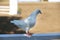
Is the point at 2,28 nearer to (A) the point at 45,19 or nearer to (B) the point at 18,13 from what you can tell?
(B) the point at 18,13

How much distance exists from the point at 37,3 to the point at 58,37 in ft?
1.61

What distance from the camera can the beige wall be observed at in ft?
4.51

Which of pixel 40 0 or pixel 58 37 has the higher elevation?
pixel 40 0

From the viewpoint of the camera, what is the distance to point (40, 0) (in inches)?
52.8

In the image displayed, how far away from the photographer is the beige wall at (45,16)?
54.1 inches

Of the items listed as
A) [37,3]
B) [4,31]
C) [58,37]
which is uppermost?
[37,3]

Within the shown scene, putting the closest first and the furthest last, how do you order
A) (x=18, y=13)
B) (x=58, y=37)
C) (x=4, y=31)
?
1. (x=58, y=37)
2. (x=18, y=13)
3. (x=4, y=31)

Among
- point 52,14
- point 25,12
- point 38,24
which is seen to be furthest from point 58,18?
point 25,12

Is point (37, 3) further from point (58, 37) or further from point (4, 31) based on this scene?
point (58, 37)

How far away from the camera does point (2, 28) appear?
1.40 meters

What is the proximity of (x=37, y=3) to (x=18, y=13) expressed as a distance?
207 millimetres

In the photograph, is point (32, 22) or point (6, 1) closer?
point (32, 22)

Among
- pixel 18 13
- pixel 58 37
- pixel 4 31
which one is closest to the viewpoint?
pixel 58 37

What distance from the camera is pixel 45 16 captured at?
141 centimetres
